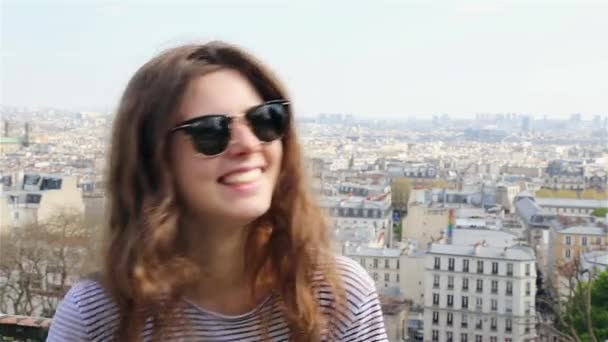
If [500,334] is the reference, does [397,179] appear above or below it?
above

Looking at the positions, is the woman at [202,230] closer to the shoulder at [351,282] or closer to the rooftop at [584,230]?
the shoulder at [351,282]

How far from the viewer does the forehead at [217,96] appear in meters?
0.47

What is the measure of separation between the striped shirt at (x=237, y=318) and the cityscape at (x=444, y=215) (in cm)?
137

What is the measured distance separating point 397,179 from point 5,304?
3916mm

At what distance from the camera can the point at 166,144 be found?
0.48 meters

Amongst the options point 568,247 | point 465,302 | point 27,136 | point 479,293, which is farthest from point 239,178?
point 568,247

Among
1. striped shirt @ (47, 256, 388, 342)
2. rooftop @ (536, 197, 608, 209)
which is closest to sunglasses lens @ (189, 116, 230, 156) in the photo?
striped shirt @ (47, 256, 388, 342)

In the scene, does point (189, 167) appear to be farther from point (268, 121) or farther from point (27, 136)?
point (27, 136)

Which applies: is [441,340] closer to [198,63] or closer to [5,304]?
[5,304]

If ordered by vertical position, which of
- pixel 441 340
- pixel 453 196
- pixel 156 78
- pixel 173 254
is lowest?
pixel 441 340

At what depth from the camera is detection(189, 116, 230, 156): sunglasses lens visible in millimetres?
463

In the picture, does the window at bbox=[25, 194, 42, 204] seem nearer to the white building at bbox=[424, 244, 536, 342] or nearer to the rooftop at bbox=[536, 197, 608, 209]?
the white building at bbox=[424, 244, 536, 342]

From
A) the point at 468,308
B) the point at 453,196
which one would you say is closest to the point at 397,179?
the point at 453,196

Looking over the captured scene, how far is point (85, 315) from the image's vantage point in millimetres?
471
